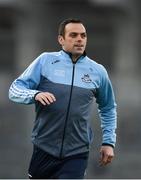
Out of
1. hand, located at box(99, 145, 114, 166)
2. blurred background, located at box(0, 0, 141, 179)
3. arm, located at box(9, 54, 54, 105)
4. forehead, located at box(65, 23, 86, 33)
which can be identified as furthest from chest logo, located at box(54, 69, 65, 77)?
blurred background, located at box(0, 0, 141, 179)

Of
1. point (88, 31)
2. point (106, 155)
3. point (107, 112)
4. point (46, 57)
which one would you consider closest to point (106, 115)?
point (107, 112)

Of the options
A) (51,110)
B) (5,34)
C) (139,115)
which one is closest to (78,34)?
(51,110)

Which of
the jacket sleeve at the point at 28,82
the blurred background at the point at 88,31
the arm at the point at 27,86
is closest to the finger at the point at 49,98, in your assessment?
the arm at the point at 27,86

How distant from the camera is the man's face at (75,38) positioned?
21.0 ft

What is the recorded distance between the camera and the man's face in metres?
6.41

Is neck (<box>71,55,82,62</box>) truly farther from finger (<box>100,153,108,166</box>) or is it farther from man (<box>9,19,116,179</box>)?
finger (<box>100,153,108,166</box>)

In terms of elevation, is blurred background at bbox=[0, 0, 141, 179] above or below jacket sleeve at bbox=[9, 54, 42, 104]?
below

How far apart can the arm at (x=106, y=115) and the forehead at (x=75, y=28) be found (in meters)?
0.33

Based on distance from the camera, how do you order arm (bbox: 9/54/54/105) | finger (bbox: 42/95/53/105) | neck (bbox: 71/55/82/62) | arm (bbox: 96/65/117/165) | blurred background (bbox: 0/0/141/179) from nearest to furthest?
finger (bbox: 42/95/53/105), arm (bbox: 9/54/54/105), neck (bbox: 71/55/82/62), arm (bbox: 96/65/117/165), blurred background (bbox: 0/0/141/179)

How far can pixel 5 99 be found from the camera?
686 inches

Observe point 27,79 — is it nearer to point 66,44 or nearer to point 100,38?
point 66,44

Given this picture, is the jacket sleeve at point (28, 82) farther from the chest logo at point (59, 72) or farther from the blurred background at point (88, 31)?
the blurred background at point (88, 31)

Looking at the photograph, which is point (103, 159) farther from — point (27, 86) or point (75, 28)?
point (75, 28)

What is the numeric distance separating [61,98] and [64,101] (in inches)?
1.1
